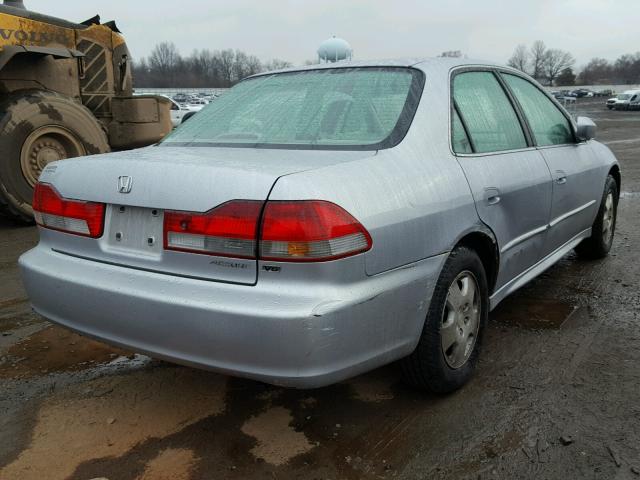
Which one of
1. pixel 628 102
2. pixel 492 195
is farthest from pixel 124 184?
pixel 628 102

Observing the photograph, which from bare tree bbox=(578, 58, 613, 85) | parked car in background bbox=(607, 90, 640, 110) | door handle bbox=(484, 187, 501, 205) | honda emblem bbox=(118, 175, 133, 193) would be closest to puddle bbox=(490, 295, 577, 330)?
door handle bbox=(484, 187, 501, 205)

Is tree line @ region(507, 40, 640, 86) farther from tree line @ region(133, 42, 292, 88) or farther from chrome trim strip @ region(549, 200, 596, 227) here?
chrome trim strip @ region(549, 200, 596, 227)

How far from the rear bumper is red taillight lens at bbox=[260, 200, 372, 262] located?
0.34 feet

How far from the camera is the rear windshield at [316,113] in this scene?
2.58m

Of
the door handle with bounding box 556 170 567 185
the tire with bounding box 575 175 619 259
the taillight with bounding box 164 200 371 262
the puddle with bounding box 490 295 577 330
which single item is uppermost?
the taillight with bounding box 164 200 371 262

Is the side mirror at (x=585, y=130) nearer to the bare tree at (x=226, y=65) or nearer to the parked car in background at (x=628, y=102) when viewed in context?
the parked car in background at (x=628, y=102)

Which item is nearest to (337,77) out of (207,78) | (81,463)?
(81,463)

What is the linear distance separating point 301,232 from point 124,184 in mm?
774

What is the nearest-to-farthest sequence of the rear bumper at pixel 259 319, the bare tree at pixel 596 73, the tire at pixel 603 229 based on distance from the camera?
the rear bumper at pixel 259 319
the tire at pixel 603 229
the bare tree at pixel 596 73

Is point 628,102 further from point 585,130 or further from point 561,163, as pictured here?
point 561,163

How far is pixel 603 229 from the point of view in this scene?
4.82 metres

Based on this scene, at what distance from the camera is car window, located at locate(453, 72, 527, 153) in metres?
2.95

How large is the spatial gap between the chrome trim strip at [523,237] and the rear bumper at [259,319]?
74 cm

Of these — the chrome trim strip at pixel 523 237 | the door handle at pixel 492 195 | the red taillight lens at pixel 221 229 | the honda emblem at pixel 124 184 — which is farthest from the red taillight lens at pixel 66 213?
the chrome trim strip at pixel 523 237
